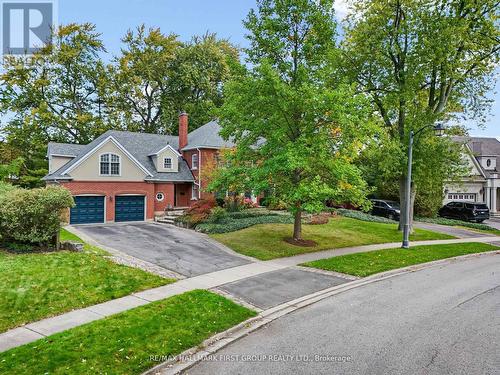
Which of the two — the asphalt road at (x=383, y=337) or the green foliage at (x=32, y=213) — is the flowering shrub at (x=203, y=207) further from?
the asphalt road at (x=383, y=337)

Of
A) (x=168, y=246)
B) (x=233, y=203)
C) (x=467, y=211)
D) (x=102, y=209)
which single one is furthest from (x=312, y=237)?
(x=467, y=211)

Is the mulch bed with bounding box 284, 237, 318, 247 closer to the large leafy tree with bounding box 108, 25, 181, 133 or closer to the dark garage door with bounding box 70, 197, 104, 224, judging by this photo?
the dark garage door with bounding box 70, 197, 104, 224

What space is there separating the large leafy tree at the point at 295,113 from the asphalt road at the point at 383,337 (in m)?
6.56

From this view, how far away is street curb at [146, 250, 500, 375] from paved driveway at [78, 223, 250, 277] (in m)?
4.49

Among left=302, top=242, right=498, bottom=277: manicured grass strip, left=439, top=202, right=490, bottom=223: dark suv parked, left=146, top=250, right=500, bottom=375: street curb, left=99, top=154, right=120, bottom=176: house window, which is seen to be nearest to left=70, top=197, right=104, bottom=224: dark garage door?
left=99, top=154, right=120, bottom=176: house window

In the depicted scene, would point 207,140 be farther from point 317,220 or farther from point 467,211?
point 467,211

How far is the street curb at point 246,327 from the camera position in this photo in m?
6.98

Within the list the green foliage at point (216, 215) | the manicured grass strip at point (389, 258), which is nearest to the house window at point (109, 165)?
the green foliage at point (216, 215)

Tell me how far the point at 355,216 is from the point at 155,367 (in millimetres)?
26122

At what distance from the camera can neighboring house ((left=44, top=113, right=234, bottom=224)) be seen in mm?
27645

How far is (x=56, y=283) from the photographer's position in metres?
11.2

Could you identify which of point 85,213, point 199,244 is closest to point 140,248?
point 199,244

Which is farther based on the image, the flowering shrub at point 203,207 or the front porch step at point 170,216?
the front porch step at point 170,216

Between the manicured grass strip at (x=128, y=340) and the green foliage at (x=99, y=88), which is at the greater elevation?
the green foliage at (x=99, y=88)
